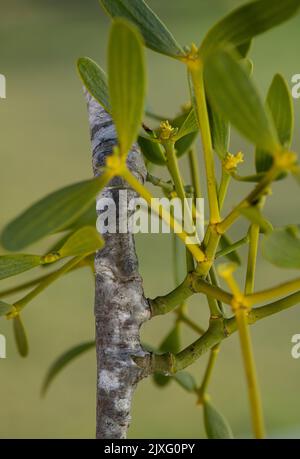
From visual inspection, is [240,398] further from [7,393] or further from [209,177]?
[209,177]

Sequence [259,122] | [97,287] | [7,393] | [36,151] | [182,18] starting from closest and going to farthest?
[259,122], [97,287], [7,393], [36,151], [182,18]

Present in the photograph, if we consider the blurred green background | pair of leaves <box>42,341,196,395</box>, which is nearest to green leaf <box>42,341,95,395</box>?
pair of leaves <box>42,341,196,395</box>

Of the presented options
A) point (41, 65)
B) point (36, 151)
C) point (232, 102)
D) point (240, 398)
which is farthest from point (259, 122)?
point (41, 65)

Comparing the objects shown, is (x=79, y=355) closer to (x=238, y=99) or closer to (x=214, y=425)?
(x=214, y=425)

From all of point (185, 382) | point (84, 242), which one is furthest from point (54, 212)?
point (185, 382)

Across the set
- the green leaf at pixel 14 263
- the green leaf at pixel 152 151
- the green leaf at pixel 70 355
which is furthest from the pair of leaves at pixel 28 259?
the green leaf at pixel 70 355

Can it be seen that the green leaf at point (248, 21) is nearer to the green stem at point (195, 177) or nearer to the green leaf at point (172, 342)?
the green stem at point (195, 177)
